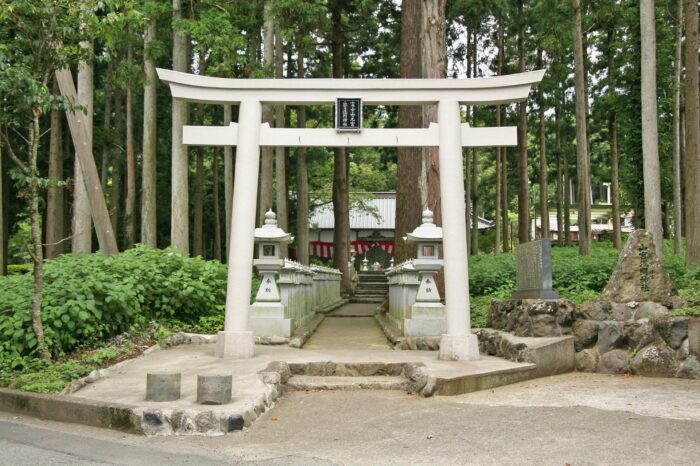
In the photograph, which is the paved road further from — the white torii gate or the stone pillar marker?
the white torii gate

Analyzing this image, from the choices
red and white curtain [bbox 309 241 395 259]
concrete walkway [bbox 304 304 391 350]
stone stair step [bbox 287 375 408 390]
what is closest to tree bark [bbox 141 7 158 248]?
concrete walkway [bbox 304 304 391 350]

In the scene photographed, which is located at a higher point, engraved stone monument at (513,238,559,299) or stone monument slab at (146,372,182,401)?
engraved stone monument at (513,238,559,299)

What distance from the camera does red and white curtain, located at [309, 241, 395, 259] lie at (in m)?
41.8

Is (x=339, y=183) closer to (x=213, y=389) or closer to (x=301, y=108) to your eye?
(x=301, y=108)

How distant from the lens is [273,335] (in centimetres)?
1183

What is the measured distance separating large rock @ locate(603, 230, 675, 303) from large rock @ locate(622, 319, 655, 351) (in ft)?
1.97

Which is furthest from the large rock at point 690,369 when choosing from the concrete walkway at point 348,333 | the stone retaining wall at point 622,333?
the concrete walkway at point 348,333

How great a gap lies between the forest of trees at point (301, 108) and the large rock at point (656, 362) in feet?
18.1

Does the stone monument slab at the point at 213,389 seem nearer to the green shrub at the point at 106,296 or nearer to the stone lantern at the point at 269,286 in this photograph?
the green shrub at the point at 106,296

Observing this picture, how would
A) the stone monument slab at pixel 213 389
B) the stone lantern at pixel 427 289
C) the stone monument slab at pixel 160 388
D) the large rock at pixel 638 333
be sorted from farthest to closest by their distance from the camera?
the stone lantern at pixel 427 289 < the large rock at pixel 638 333 < the stone monument slab at pixel 160 388 < the stone monument slab at pixel 213 389

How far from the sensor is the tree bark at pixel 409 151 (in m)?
17.5

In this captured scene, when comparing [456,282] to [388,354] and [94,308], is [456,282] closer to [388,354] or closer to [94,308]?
[388,354]

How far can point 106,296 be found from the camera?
9.72 m

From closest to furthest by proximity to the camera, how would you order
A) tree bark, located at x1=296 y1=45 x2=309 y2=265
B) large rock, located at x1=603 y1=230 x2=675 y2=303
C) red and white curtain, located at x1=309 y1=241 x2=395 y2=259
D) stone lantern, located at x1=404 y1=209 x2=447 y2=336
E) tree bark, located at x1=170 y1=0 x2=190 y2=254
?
large rock, located at x1=603 y1=230 x2=675 y2=303 → stone lantern, located at x1=404 y1=209 x2=447 y2=336 → tree bark, located at x1=170 y1=0 x2=190 y2=254 → tree bark, located at x1=296 y1=45 x2=309 y2=265 → red and white curtain, located at x1=309 y1=241 x2=395 y2=259
